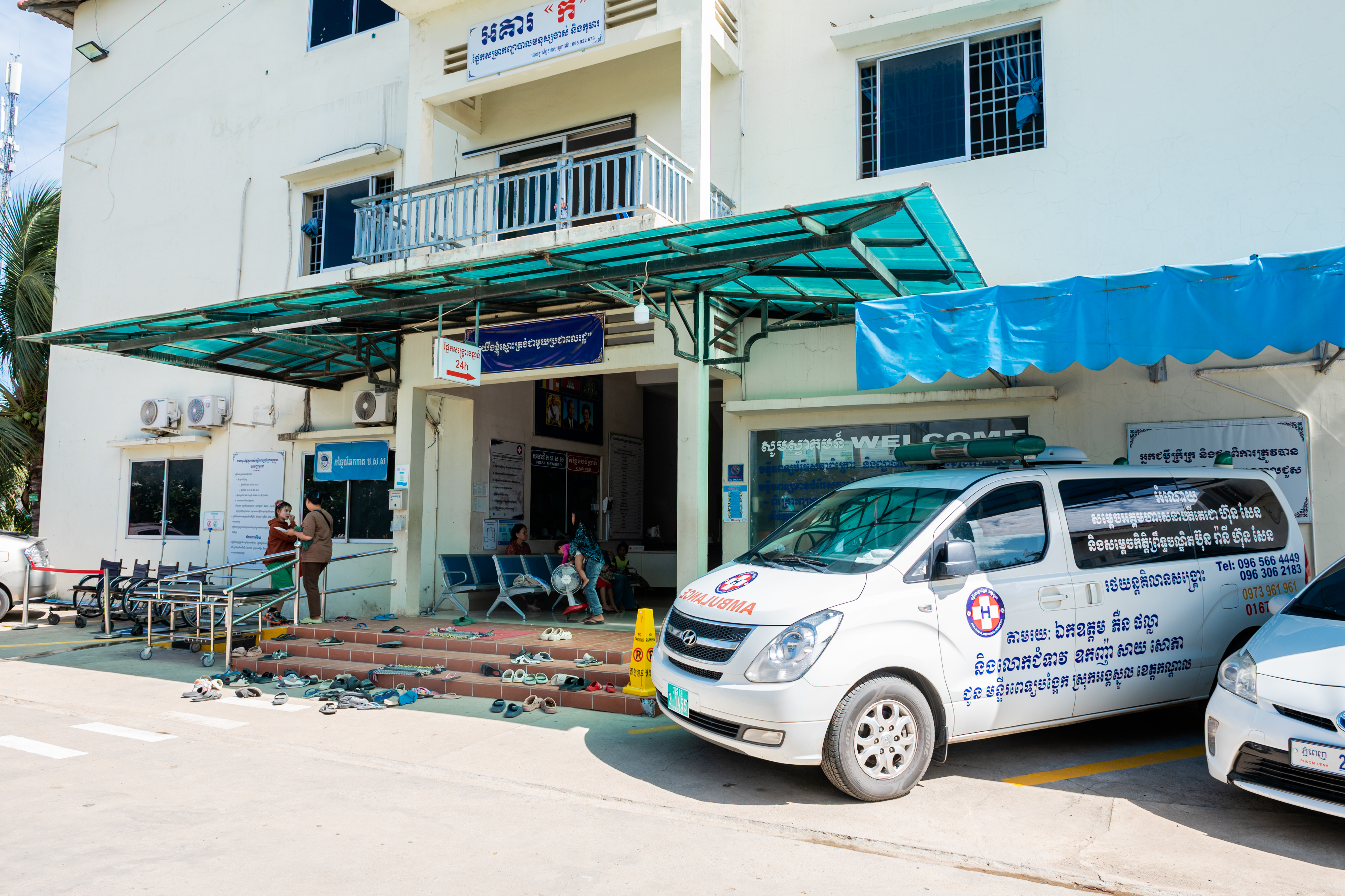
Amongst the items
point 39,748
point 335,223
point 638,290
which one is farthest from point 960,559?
point 335,223

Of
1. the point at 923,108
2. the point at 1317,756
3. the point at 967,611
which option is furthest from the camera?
the point at 923,108

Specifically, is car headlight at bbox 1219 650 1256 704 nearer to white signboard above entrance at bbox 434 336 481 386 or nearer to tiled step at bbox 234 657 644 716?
tiled step at bbox 234 657 644 716

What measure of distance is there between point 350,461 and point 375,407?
1.06 m

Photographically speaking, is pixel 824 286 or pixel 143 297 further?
pixel 143 297

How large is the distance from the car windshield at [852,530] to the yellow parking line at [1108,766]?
66.7 inches

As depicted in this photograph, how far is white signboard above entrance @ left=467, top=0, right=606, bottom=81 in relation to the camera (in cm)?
1036

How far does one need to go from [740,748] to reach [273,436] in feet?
38.5

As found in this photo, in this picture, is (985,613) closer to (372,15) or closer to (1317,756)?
(1317,756)

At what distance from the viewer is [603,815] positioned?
199 inches

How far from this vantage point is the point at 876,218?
6965mm

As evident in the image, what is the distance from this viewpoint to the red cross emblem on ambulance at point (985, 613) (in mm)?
5496

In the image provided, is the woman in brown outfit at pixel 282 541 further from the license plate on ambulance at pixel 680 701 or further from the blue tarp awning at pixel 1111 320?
the blue tarp awning at pixel 1111 320

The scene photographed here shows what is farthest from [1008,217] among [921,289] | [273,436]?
[273,436]

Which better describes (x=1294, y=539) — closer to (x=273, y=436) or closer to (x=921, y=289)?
(x=921, y=289)
